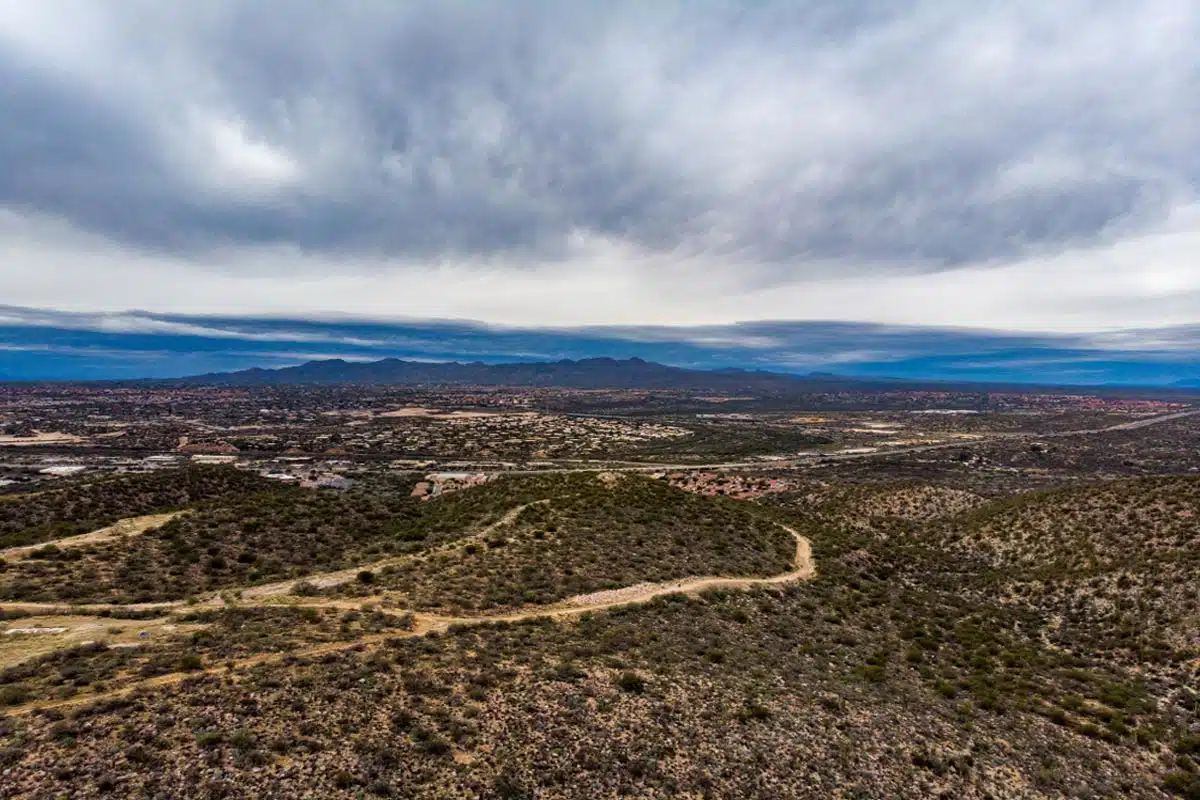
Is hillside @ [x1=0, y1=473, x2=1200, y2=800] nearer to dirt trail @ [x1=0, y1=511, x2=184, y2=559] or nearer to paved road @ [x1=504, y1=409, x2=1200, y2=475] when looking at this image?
dirt trail @ [x1=0, y1=511, x2=184, y2=559]

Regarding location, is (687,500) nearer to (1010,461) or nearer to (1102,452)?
(1010,461)

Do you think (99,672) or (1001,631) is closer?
(99,672)

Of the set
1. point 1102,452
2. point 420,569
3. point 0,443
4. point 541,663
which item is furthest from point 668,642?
point 0,443

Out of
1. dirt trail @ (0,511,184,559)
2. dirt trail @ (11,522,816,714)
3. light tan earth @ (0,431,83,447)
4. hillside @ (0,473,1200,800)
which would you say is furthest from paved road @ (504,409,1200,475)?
light tan earth @ (0,431,83,447)

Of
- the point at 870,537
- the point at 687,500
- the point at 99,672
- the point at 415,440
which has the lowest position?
the point at 415,440

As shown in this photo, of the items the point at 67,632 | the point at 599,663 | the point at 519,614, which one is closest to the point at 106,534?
the point at 67,632

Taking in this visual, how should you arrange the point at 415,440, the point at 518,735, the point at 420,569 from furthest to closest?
the point at 415,440, the point at 420,569, the point at 518,735
